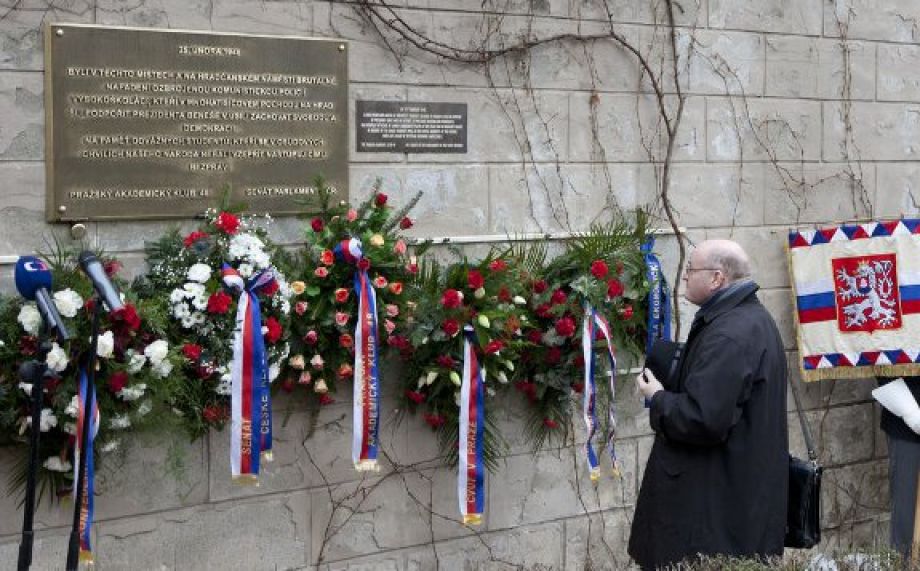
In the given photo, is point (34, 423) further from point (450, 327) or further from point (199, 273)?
point (450, 327)

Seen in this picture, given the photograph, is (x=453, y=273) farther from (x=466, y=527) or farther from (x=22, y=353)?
(x=22, y=353)

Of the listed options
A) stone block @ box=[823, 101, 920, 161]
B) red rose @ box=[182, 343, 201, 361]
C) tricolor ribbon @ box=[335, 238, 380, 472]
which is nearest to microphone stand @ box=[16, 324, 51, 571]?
red rose @ box=[182, 343, 201, 361]

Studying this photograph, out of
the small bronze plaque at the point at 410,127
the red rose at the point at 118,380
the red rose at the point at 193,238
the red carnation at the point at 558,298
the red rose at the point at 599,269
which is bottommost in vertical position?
the red rose at the point at 118,380

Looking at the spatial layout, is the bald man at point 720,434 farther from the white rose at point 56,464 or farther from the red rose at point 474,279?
the white rose at point 56,464

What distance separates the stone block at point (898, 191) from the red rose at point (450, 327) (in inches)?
132

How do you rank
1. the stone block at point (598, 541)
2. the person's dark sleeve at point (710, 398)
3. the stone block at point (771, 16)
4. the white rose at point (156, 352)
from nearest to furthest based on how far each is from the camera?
the white rose at point (156, 352), the person's dark sleeve at point (710, 398), the stone block at point (598, 541), the stone block at point (771, 16)

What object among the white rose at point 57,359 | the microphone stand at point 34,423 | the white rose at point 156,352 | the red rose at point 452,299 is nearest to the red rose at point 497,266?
the red rose at point 452,299

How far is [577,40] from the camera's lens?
6445 mm

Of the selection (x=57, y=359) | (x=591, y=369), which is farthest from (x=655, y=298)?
(x=57, y=359)

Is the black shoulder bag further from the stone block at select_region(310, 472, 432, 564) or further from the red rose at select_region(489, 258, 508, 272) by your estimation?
the stone block at select_region(310, 472, 432, 564)

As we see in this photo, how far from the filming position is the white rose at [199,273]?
5023 millimetres

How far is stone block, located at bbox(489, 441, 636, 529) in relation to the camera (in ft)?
20.7

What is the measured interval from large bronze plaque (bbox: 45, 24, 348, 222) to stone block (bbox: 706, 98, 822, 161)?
91.1 inches

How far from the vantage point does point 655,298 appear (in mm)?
6375
